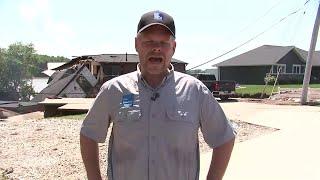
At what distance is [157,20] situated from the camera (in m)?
2.75

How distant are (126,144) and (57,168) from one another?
552 centimetres

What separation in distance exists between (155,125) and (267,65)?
56259mm

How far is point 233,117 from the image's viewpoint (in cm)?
1747

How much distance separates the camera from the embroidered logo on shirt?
273cm

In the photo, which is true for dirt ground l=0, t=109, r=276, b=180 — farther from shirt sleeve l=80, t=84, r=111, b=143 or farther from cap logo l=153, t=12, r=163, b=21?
cap logo l=153, t=12, r=163, b=21

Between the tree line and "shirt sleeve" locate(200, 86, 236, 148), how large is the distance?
58.5 m

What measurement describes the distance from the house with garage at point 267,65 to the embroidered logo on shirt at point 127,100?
5459 centimetres

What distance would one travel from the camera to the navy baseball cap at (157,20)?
2.76 m

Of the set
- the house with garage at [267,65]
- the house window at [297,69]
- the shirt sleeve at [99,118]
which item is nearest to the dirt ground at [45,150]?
the shirt sleeve at [99,118]

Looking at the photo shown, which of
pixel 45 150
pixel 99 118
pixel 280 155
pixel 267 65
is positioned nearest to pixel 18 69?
pixel 267 65

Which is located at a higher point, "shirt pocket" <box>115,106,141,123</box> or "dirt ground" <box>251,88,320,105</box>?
"shirt pocket" <box>115,106,141,123</box>

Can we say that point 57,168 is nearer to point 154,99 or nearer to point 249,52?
point 154,99

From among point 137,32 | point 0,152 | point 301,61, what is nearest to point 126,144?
point 137,32

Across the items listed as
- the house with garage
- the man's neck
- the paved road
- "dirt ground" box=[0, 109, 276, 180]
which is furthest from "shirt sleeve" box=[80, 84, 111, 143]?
the house with garage
